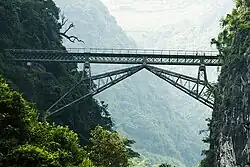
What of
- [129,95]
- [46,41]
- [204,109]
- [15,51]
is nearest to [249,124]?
[15,51]

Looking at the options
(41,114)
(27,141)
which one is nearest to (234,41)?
(41,114)

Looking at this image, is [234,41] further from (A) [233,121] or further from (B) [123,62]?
(B) [123,62]

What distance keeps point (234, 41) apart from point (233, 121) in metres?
8.25

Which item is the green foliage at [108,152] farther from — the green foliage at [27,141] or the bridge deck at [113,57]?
the bridge deck at [113,57]

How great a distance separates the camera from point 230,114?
2445 cm

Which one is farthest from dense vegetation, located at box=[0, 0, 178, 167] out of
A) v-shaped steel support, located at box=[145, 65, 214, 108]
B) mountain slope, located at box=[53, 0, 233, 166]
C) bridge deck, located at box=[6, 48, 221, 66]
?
mountain slope, located at box=[53, 0, 233, 166]

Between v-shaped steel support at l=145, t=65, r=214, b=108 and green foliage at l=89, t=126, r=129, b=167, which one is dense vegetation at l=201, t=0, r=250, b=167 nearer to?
v-shaped steel support at l=145, t=65, r=214, b=108

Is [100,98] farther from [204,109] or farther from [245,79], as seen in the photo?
[245,79]

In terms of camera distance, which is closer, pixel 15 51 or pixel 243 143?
pixel 243 143

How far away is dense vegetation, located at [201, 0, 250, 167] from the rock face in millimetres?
272

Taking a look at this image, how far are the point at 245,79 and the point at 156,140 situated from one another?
11399cm

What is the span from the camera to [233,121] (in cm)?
2345

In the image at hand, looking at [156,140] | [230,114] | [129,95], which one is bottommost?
[230,114]

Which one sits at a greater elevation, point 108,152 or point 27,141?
point 108,152
